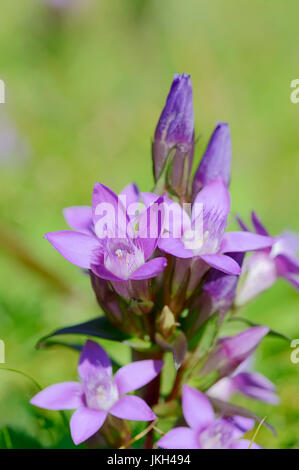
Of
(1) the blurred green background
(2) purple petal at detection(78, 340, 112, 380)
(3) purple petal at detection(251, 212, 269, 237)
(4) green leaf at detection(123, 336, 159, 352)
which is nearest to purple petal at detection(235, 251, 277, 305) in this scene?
(3) purple petal at detection(251, 212, 269, 237)

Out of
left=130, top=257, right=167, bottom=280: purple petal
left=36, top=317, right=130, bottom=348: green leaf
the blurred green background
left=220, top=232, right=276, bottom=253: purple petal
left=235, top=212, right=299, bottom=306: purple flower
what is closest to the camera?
left=130, top=257, right=167, bottom=280: purple petal

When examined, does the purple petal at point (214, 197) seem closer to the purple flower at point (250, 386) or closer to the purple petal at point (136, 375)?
the purple petal at point (136, 375)

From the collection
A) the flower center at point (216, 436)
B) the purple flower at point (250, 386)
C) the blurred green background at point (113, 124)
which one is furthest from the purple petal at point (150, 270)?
the blurred green background at point (113, 124)

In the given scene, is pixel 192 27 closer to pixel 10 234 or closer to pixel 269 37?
A: pixel 269 37

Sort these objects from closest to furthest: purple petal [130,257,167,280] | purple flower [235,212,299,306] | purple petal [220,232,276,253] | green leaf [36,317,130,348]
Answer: purple petal [130,257,167,280]
purple petal [220,232,276,253]
green leaf [36,317,130,348]
purple flower [235,212,299,306]

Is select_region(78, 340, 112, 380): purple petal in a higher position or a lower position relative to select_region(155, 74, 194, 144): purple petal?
lower

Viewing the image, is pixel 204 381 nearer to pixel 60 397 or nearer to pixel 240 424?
pixel 240 424

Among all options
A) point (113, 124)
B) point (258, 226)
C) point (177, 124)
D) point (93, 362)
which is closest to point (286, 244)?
point (258, 226)

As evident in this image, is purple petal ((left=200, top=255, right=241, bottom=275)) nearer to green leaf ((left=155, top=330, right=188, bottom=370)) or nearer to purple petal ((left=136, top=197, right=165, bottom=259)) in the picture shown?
purple petal ((left=136, top=197, right=165, bottom=259))
